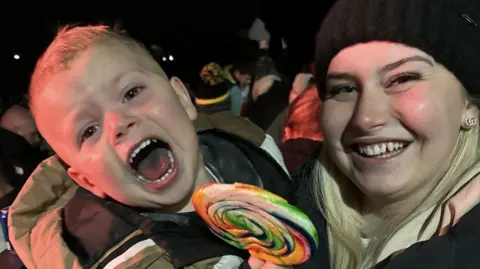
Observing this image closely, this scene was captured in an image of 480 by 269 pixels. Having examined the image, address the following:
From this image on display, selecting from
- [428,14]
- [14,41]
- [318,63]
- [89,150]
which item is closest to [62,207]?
[89,150]

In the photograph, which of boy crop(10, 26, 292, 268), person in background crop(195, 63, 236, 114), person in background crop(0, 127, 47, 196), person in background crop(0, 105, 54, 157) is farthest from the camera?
person in background crop(195, 63, 236, 114)

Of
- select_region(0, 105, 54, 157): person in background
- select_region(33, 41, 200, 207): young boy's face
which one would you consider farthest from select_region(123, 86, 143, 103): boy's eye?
select_region(0, 105, 54, 157): person in background

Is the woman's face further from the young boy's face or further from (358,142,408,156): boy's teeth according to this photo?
the young boy's face

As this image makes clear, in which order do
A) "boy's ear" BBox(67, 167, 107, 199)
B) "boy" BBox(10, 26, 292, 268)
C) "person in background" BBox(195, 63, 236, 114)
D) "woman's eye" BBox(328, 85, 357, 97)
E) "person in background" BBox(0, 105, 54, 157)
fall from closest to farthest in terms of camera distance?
1. "woman's eye" BBox(328, 85, 357, 97)
2. "boy" BBox(10, 26, 292, 268)
3. "boy's ear" BBox(67, 167, 107, 199)
4. "person in background" BBox(0, 105, 54, 157)
5. "person in background" BBox(195, 63, 236, 114)

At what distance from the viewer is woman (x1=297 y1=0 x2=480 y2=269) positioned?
49.1 inches

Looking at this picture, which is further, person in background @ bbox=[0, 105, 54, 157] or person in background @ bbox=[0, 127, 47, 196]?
person in background @ bbox=[0, 105, 54, 157]

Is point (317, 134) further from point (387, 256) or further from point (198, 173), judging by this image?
point (387, 256)

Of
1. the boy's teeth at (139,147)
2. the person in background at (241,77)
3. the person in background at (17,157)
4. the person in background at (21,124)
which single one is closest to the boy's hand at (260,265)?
the boy's teeth at (139,147)

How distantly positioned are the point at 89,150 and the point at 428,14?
977 mm

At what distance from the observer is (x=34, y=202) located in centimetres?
173

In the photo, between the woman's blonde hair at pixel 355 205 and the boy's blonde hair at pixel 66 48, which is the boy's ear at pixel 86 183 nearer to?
the boy's blonde hair at pixel 66 48

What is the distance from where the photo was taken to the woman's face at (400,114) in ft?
4.11

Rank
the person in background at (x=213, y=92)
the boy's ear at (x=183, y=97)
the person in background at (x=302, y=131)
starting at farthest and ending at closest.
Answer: the person in background at (x=213, y=92) → the person in background at (x=302, y=131) → the boy's ear at (x=183, y=97)

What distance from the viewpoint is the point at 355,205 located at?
154cm
